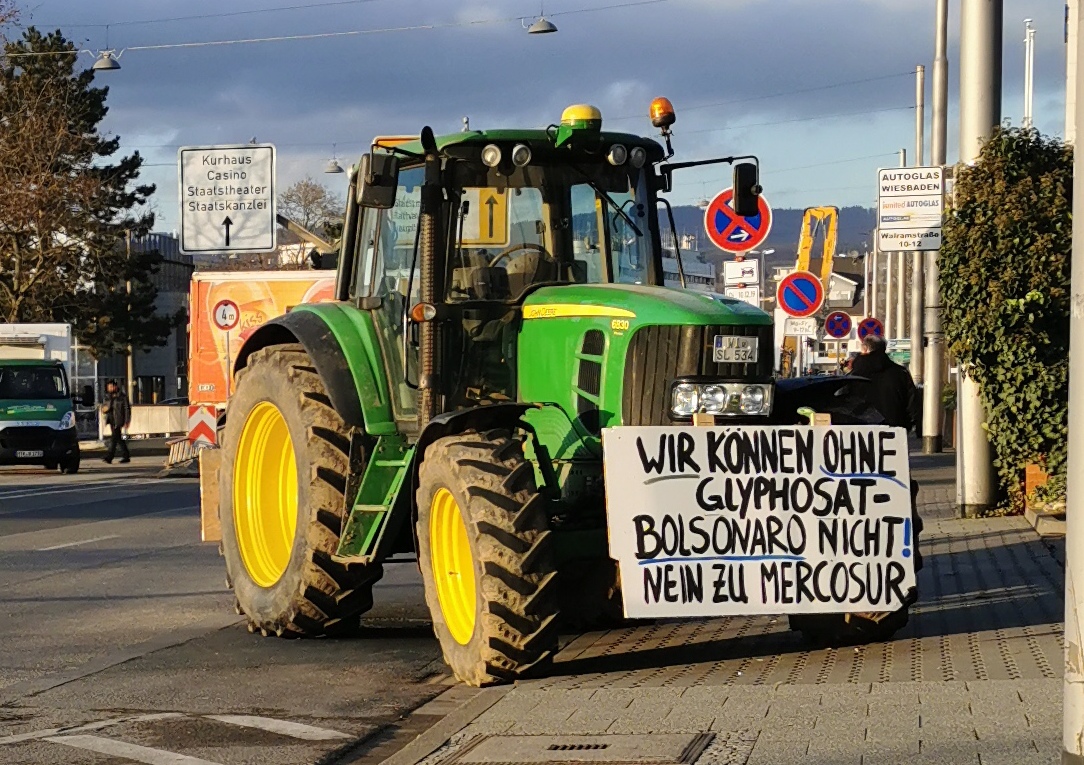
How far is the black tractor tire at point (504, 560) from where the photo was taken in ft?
27.3

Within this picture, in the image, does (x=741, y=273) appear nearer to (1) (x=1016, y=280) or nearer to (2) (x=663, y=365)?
(1) (x=1016, y=280)

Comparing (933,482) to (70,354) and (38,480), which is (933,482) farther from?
(70,354)

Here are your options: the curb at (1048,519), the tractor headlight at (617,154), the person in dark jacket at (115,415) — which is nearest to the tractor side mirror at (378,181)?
the tractor headlight at (617,154)

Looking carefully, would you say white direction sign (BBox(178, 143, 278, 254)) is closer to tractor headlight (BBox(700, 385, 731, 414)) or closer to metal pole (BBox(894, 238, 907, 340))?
tractor headlight (BBox(700, 385, 731, 414))

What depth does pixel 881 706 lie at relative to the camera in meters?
7.47

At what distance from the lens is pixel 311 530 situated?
10.1 meters

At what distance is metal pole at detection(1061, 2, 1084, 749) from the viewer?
17.5 ft

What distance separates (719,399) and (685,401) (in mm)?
Answer: 187

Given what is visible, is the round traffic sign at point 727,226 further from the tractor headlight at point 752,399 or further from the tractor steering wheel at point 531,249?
the tractor headlight at point 752,399

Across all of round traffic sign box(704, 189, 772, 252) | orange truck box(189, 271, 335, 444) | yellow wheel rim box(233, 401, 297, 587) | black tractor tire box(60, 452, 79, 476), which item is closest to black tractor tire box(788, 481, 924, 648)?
yellow wheel rim box(233, 401, 297, 587)

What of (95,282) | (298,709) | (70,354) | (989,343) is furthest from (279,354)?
(95,282)

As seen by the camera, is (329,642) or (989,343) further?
(989,343)

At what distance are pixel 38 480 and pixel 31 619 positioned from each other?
2152 cm

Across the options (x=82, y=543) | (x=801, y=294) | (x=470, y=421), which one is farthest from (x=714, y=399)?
(x=801, y=294)
